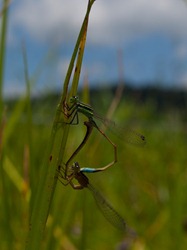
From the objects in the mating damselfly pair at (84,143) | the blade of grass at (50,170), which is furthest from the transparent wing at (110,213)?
the blade of grass at (50,170)

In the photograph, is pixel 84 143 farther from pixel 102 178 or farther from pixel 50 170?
pixel 102 178

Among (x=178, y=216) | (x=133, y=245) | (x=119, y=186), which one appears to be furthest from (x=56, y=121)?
(x=119, y=186)

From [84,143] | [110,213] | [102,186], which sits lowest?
[102,186]

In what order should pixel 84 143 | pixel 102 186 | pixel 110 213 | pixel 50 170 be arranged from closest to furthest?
pixel 50 170, pixel 84 143, pixel 110 213, pixel 102 186

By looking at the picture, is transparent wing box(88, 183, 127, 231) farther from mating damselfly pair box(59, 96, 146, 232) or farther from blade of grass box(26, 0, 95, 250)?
blade of grass box(26, 0, 95, 250)

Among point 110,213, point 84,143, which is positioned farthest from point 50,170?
point 110,213

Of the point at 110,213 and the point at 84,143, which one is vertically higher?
the point at 84,143

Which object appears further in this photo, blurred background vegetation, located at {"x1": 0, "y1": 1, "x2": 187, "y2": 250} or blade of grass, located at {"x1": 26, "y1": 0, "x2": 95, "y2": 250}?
blurred background vegetation, located at {"x1": 0, "y1": 1, "x2": 187, "y2": 250}

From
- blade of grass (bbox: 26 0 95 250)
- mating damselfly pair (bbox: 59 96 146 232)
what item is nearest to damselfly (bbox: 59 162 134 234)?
mating damselfly pair (bbox: 59 96 146 232)

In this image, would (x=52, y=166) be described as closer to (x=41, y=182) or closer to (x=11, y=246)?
(x=41, y=182)
